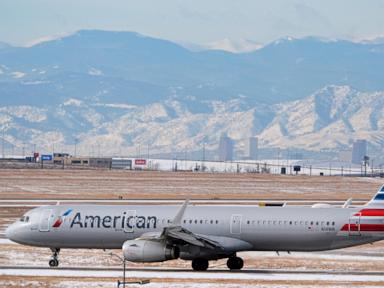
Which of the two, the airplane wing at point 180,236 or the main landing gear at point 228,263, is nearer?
the airplane wing at point 180,236

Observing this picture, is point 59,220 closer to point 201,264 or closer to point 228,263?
point 201,264

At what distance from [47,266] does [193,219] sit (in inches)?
333

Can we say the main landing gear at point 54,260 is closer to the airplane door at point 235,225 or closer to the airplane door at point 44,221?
the airplane door at point 44,221

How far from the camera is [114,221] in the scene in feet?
193

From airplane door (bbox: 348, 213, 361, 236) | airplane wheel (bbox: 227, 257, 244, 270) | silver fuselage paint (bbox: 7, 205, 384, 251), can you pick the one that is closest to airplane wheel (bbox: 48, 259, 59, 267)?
silver fuselage paint (bbox: 7, 205, 384, 251)

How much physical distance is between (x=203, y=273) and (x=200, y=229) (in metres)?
3.03

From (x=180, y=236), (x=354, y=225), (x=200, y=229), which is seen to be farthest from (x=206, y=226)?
(x=354, y=225)

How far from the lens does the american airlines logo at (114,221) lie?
2293 inches

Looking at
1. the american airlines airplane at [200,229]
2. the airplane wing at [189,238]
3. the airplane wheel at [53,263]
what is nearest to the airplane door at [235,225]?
the american airlines airplane at [200,229]

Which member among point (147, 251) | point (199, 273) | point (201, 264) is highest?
point (147, 251)

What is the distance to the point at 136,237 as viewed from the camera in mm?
58188

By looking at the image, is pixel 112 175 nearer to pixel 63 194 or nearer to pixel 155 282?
pixel 63 194

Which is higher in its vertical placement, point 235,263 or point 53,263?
point 235,263

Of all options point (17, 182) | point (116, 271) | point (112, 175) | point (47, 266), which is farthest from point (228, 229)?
point (112, 175)
